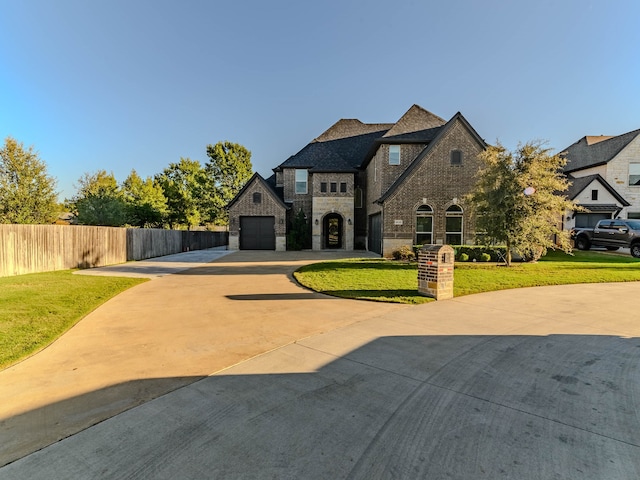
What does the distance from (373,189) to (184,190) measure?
93.1 feet

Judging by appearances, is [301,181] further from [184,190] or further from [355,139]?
[184,190]

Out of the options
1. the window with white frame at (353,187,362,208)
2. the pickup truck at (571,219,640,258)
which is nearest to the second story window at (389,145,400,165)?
the window with white frame at (353,187,362,208)

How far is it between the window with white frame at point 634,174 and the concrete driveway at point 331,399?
2575cm

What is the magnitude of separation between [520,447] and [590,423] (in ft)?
2.83

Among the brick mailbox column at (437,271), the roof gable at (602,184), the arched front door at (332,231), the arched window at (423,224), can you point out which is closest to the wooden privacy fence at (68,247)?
the arched front door at (332,231)

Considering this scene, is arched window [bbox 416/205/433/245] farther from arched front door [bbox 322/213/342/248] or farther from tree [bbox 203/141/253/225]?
tree [bbox 203/141/253/225]

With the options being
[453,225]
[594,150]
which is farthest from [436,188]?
[594,150]

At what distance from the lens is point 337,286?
9.43m

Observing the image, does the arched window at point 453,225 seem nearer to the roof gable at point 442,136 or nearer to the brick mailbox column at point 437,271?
the roof gable at point 442,136

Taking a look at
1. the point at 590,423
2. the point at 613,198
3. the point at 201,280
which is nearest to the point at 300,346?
the point at 590,423

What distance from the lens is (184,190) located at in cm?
4231

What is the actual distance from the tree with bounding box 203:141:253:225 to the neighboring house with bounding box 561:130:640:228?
37.7 meters

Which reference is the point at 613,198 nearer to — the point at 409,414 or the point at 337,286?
the point at 337,286

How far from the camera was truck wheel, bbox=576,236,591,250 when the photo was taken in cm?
2022
